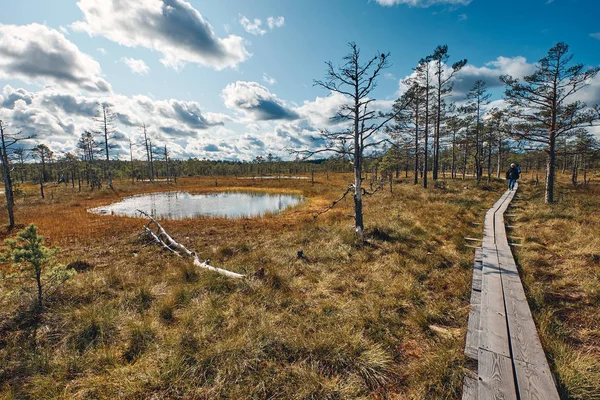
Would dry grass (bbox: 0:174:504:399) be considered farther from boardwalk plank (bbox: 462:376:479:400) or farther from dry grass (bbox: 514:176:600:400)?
dry grass (bbox: 514:176:600:400)

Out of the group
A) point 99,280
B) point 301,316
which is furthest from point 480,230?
point 99,280

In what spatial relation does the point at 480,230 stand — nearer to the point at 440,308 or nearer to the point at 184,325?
the point at 440,308

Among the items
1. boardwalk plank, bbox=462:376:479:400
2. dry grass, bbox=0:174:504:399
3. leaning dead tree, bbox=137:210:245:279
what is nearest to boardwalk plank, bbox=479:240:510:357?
dry grass, bbox=0:174:504:399

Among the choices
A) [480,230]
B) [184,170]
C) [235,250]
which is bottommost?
[235,250]

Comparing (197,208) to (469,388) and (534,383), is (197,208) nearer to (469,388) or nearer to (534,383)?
(469,388)

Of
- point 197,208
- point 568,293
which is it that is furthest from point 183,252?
point 197,208

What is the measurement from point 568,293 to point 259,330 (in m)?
6.35

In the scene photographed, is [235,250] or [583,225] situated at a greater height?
Answer: [583,225]

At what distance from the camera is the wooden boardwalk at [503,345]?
2824 mm

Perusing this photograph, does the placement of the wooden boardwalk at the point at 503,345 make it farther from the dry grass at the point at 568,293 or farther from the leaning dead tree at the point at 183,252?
the leaning dead tree at the point at 183,252

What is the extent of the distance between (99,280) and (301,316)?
6.09 meters

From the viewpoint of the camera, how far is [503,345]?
11.5 ft

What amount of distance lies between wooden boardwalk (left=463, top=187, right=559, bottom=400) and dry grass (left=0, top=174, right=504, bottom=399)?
231 mm

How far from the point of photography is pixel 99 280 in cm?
680
